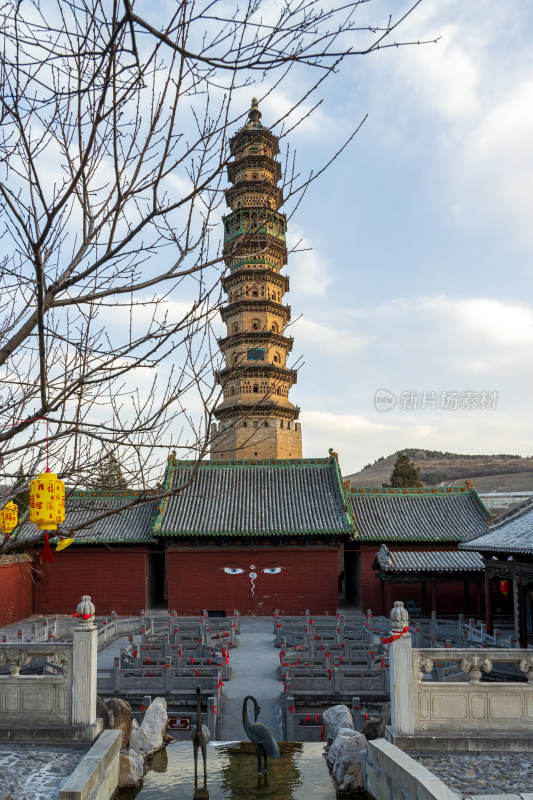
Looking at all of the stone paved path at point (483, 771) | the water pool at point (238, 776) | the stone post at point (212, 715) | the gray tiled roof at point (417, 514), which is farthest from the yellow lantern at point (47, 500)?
→ the gray tiled roof at point (417, 514)

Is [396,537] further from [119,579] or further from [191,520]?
[119,579]

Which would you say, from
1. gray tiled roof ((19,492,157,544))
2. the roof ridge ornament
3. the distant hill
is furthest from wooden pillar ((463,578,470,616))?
the distant hill

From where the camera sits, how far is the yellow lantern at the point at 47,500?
5.44m

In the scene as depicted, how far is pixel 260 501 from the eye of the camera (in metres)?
24.8

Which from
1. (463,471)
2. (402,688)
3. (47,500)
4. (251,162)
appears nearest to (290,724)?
(402,688)

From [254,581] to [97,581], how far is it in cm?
606

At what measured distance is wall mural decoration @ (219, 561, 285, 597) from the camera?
2264cm

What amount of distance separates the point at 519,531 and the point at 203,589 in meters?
12.3

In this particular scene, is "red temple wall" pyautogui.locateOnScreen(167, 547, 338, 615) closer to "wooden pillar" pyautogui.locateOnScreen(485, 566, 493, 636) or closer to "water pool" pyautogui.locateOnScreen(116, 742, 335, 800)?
"wooden pillar" pyautogui.locateOnScreen(485, 566, 493, 636)

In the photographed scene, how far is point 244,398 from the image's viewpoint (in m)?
33.8

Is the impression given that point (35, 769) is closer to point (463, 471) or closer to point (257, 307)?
point (257, 307)

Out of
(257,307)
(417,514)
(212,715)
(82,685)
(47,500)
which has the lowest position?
(212,715)

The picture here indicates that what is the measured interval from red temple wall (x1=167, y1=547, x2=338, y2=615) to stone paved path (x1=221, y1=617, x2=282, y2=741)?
2396 millimetres

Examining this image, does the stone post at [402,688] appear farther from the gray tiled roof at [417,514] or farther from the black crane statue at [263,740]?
the gray tiled roof at [417,514]
